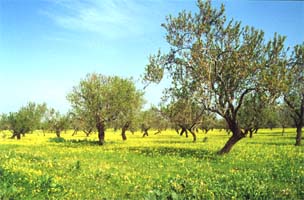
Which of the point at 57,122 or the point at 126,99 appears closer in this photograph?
the point at 126,99

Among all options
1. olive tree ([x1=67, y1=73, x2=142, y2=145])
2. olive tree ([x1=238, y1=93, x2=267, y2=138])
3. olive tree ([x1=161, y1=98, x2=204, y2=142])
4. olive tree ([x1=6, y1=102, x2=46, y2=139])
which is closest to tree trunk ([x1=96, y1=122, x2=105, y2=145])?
olive tree ([x1=67, y1=73, x2=142, y2=145])

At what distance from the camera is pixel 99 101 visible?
2079 inches

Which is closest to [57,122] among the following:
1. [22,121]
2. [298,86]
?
[22,121]

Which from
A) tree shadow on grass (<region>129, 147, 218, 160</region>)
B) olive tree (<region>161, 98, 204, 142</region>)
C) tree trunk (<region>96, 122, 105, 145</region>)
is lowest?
tree shadow on grass (<region>129, 147, 218, 160</region>)

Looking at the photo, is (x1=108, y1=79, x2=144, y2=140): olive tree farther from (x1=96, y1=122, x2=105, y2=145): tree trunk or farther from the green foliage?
the green foliage

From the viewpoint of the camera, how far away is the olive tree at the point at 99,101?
173ft

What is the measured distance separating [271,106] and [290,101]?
2221cm

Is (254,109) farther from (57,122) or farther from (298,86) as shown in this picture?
(57,122)

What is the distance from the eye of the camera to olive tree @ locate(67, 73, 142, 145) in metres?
52.8

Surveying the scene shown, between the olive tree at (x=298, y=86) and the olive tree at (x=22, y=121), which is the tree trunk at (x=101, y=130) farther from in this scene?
the olive tree at (x=22, y=121)

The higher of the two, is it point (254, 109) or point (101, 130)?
point (254, 109)

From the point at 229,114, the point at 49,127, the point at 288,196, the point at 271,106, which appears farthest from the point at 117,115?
the point at 49,127

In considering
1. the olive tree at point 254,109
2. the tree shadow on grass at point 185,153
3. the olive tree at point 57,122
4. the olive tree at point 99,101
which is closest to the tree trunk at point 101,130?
the olive tree at point 99,101

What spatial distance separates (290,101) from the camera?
5050 centimetres
